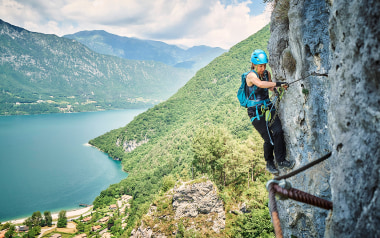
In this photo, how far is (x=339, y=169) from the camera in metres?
1.84

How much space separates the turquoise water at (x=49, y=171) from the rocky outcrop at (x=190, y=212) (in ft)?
161

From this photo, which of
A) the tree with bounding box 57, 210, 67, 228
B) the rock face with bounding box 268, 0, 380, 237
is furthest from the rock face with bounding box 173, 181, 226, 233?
the tree with bounding box 57, 210, 67, 228

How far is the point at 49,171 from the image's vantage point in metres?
79.0

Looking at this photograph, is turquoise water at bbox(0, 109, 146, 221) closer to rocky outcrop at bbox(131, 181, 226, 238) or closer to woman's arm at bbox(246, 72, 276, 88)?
rocky outcrop at bbox(131, 181, 226, 238)

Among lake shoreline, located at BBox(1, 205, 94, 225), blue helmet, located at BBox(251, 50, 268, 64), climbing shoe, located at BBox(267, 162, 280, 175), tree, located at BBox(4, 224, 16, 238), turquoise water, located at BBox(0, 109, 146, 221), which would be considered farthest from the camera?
turquoise water, located at BBox(0, 109, 146, 221)

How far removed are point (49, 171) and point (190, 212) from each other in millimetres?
77339

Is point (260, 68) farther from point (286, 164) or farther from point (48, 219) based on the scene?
point (48, 219)

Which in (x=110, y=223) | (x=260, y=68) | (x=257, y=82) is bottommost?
(x=110, y=223)

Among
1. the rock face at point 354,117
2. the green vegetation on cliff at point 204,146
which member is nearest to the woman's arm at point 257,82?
the rock face at point 354,117

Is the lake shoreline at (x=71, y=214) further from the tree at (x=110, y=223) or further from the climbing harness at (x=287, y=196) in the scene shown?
the climbing harness at (x=287, y=196)

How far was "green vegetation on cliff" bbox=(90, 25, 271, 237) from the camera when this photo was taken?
21406mm

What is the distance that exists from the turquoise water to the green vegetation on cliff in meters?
7.94

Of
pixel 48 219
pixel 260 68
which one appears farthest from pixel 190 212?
pixel 48 219

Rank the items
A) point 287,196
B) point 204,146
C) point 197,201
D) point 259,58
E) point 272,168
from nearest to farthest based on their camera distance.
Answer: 1. point 287,196
2. point 259,58
3. point 272,168
4. point 197,201
5. point 204,146
